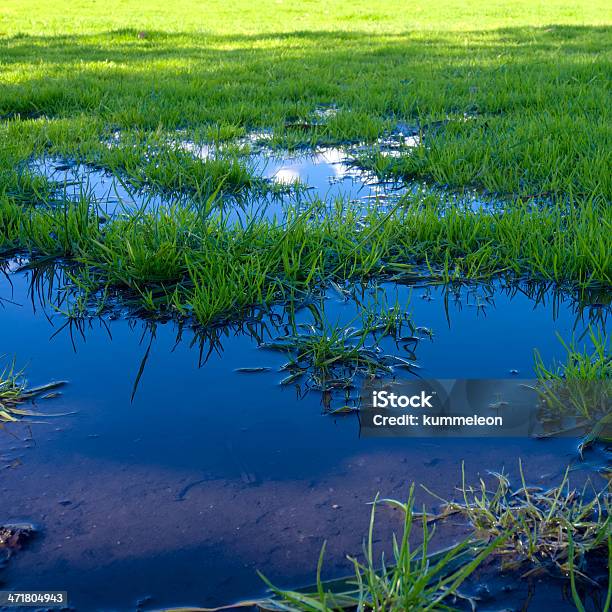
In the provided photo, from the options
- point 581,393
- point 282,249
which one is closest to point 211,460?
point 581,393

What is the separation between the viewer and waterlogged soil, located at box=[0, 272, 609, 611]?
1549 millimetres

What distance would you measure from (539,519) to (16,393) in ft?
4.91

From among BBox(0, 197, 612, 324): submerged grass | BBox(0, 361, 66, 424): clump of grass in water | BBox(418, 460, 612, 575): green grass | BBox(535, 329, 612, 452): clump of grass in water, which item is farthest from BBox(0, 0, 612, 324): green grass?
BBox(418, 460, 612, 575): green grass

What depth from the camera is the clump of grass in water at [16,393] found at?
2100mm

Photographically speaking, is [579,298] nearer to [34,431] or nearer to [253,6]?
[34,431]

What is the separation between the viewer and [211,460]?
1.90 metres

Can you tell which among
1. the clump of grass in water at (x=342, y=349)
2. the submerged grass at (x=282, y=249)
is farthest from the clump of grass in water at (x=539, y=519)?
the submerged grass at (x=282, y=249)

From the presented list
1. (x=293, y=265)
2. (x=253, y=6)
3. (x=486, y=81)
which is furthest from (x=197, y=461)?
(x=253, y=6)

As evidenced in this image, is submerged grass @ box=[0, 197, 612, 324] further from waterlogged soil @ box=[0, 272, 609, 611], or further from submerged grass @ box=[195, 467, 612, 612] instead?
submerged grass @ box=[195, 467, 612, 612]

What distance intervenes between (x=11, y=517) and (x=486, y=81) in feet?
20.0

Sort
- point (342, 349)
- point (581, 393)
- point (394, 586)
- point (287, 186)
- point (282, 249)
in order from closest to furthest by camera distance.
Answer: point (394, 586) → point (581, 393) → point (342, 349) → point (282, 249) → point (287, 186)

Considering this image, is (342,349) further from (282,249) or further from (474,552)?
(474,552)

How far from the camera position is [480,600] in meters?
1.47

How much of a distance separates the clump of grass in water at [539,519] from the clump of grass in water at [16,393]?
1100 mm
